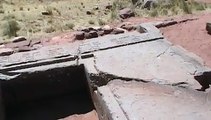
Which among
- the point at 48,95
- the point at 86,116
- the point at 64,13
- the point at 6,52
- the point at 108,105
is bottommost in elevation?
the point at 86,116

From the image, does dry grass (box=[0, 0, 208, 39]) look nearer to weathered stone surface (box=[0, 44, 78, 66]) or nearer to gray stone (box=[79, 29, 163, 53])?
weathered stone surface (box=[0, 44, 78, 66])

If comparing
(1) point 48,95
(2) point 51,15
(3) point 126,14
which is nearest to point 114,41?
(1) point 48,95

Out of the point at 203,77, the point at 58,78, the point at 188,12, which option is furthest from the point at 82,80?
the point at 188,12

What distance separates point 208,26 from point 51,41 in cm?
293

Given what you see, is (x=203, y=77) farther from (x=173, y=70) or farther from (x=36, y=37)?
(x=36, y=37)

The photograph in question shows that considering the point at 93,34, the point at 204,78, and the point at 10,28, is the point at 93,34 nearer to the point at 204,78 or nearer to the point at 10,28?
the point at 10,28

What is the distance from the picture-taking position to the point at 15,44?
22.9ft

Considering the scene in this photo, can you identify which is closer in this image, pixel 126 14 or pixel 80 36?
pixel 80 36

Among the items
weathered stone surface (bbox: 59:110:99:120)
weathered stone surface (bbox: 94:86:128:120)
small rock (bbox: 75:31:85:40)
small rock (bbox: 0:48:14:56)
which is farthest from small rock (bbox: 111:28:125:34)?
weathered stone surface (bbox: 94:86:128:120)

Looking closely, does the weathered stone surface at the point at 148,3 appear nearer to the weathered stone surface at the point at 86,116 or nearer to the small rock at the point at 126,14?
the small rock at the point at 126,14

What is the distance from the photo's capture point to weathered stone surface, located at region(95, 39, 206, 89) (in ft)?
14.2

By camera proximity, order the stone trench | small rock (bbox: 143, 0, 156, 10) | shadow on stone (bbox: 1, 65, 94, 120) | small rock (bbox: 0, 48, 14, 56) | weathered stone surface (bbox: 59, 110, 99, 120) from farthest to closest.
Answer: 1. small rock (bbox: 143, 0, 156, 10)
2. small rock (bbox: 0, 48, 14, 56)
3. shadow on stone (bbox: 1, 65, 94, 120)
4. weathered stone surface (bbox: 59, 110, 99, 120)
5. the stone trench

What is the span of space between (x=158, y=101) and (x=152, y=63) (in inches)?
40.6

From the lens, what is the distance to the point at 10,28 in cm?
847
